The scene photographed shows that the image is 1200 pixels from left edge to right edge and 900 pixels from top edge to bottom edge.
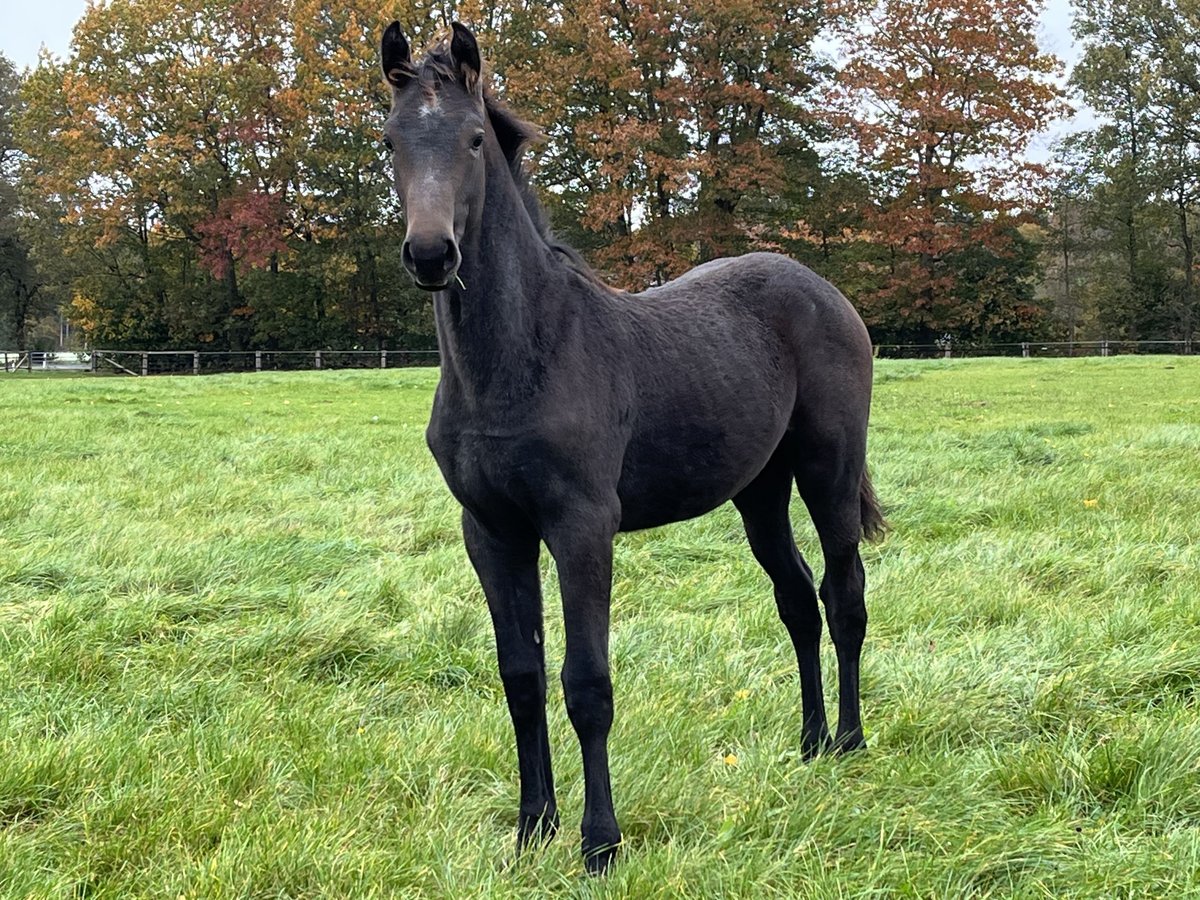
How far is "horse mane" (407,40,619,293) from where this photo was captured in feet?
7.75

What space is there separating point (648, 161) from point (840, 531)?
28.3 m

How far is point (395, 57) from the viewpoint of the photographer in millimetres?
2375

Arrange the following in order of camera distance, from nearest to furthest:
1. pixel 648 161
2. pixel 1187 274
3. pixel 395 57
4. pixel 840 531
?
pixel 395 57
pixel 840 531
pixel 648 161
pixel 1187 274

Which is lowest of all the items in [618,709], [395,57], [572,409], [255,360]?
[618,709]

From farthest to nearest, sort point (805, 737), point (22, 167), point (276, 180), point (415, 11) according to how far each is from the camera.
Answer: point (22, 167) < point (276, 180) < point (415, 11) < point (805, 737)

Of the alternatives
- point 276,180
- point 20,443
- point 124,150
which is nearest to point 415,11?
point 276,180

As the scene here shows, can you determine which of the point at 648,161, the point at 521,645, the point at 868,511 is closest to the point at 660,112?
the point at 648,161

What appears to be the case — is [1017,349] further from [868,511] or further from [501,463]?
[501,463]

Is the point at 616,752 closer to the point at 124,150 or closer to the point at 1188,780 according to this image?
the point at 1188,780

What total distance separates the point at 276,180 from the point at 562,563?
38411 millimetres

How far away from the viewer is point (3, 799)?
8.65 feet

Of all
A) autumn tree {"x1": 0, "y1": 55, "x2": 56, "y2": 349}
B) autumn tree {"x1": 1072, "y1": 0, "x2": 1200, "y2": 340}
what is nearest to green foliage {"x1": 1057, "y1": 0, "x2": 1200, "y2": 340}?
autumn tree {"x1": 1072, "y1": 0, "x2": 1200, "y2": 340}

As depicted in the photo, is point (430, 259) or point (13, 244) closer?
point (430, 259)

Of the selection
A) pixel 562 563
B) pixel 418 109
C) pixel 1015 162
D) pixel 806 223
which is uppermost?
pixel 1015 162
